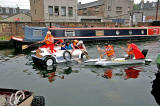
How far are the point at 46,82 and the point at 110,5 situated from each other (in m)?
34.0

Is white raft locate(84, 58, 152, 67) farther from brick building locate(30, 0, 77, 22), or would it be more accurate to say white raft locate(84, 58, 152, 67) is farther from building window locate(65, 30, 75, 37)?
brick building locate(30, 0, 77, 22)

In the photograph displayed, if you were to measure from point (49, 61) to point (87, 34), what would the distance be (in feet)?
40.0

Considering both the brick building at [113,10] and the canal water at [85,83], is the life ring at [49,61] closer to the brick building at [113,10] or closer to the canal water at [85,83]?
the canal water at [85,83]

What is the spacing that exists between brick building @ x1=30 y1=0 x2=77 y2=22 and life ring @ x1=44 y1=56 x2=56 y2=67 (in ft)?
68.1

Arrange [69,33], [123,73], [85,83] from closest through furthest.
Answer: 1. [85,83]
2. [123,73]
3. [69,33]

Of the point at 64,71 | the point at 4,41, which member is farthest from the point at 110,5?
the point at 64,71

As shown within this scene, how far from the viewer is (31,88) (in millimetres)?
8125

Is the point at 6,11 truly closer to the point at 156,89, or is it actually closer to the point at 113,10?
the point at 113,10

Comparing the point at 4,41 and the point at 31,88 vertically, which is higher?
the point at 4,41

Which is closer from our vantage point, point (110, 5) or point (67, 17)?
point (67, 17)

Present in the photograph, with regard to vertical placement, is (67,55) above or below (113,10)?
below

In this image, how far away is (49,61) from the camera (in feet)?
37.1

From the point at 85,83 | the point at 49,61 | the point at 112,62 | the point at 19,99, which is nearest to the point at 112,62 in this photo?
the point at 112,62

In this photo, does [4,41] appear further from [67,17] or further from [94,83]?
[94,83]
